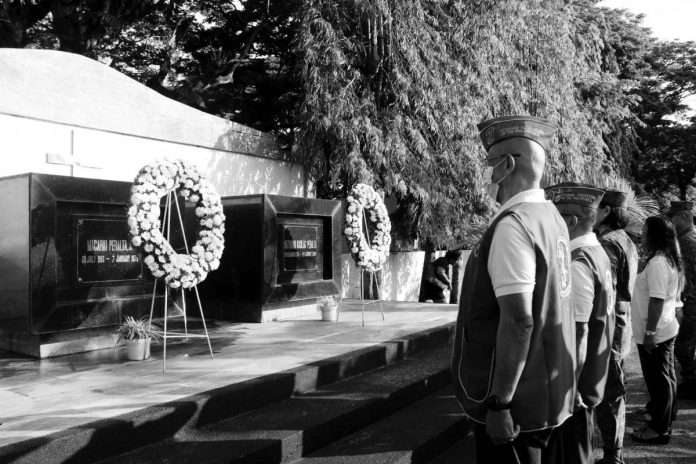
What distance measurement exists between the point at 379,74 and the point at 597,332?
8537mm

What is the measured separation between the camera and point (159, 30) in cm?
1542

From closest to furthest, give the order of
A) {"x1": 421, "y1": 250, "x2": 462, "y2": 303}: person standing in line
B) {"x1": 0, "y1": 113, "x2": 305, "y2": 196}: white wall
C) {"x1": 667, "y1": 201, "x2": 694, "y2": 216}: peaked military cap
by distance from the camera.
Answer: {"x1": 667, "y1": 201, "x2": 694, "y2": 216}: peaked military cap → {"x1": 0, "y1": 113, "x2": 305, "y2": 196}: white wall → {"x1": 421, "y1": 250, "x2": 462, "y2": 303}: person standing in line

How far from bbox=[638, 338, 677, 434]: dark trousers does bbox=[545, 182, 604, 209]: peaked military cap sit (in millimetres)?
2005

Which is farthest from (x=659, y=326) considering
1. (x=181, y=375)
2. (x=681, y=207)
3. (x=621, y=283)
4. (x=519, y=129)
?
(x=181, y=375)

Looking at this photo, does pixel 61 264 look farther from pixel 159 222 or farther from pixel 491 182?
pixel 491 182

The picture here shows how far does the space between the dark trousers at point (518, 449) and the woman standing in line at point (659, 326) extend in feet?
9.51

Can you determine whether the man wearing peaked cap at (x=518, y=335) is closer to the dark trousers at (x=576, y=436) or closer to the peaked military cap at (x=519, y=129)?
the peaked military cap at (x=519, y=129)

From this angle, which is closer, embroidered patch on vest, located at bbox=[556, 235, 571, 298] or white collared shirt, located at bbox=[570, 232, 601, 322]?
embroidered patch on vest, located at bbox=[556, 235, 571, 298]

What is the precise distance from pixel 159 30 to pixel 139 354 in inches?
484

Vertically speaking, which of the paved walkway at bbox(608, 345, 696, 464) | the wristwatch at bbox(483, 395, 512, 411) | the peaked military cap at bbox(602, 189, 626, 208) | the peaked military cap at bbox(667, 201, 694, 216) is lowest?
the paved walkway at bbox(608, 345, 696, 464)

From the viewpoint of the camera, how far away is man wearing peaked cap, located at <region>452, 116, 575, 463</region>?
7.35 ft

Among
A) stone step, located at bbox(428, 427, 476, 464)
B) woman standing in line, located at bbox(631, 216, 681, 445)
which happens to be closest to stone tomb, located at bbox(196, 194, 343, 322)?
stone step, located at bbox(428, 427, 476, 464)

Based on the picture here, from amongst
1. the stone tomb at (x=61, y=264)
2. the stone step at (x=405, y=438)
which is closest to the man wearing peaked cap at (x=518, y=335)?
the stone step at (x=405, y=438)

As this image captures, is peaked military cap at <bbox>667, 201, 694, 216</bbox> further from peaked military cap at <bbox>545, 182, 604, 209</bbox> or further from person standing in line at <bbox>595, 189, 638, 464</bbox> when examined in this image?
peaked military cap at <bbox>545, 182, 604, 209</bbox>
